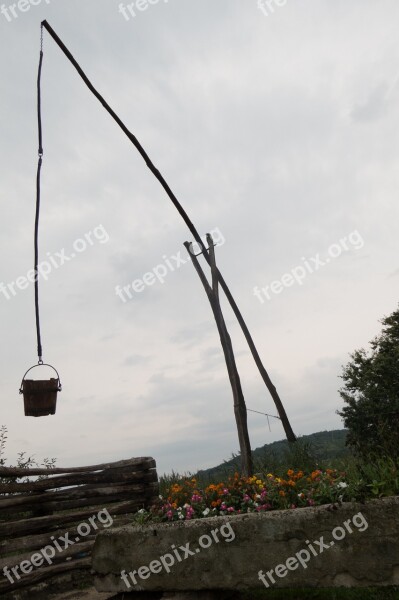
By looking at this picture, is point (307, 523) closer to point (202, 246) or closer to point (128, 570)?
point (128, 570)

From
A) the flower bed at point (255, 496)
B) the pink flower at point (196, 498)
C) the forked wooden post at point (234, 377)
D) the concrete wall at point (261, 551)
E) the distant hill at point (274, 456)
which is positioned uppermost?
the forked wooden post at point (234, 377)

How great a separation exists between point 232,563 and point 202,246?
397cm

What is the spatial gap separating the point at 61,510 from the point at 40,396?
225 cm

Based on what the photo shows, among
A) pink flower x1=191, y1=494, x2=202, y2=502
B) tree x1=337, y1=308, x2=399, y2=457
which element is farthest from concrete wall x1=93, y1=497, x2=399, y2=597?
tree x1=337, y1=308, x2=399, y2=457

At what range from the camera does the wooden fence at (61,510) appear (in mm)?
5418

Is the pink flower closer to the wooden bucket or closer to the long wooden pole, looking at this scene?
the long wooden pole

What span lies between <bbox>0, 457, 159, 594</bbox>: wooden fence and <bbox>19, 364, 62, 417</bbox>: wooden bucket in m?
1.10

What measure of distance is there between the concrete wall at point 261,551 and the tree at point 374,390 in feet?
57.1

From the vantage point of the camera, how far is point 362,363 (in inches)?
876

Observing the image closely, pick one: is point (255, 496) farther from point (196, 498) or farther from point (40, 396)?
point (40, 396)

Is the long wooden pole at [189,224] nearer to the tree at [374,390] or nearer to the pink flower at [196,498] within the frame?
the pink flower at [196,498]

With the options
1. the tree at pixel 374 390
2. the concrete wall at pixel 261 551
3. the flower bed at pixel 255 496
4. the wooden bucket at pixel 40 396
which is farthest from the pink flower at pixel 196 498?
the tree at pixel 374 390

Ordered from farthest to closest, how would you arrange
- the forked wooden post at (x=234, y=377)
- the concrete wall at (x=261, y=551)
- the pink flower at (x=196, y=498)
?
the forked wooden post at (x=234, y=377), the pink flower at (x=196, y=498), the concrete wall at (x=261, y=551)

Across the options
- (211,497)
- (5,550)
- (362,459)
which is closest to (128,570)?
(211,497)
